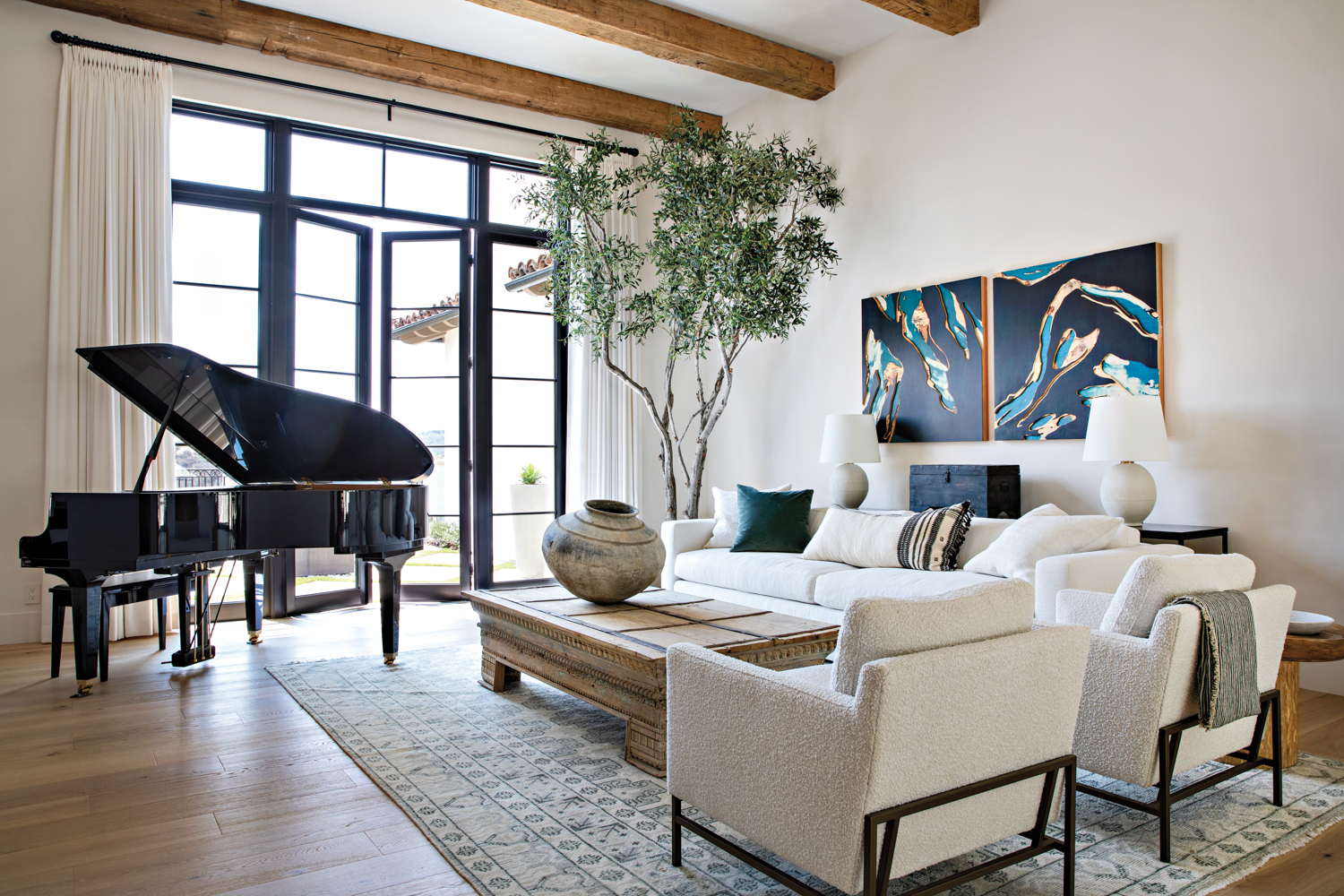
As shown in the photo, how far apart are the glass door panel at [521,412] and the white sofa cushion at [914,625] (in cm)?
502

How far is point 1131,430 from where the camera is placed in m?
3.84

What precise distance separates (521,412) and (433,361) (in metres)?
0.76

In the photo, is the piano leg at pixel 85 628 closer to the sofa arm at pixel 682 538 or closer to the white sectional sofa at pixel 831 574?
the white sectional sofa at pixel 831 574

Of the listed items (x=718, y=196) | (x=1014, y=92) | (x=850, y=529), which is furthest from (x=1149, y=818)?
(x=718, y=196)

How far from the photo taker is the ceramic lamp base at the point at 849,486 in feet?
17.2

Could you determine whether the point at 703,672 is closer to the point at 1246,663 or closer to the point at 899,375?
the point at 1246,663

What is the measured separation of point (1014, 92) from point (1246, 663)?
358 centimetres

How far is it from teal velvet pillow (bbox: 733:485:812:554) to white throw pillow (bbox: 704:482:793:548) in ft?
0.40

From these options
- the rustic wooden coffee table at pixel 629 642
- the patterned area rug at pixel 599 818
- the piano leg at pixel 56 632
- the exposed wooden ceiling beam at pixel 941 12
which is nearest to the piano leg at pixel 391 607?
the rustic wooden coffee table at pixel 629 642

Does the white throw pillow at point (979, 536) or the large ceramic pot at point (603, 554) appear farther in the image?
the white throw pillow at point (979, 536)

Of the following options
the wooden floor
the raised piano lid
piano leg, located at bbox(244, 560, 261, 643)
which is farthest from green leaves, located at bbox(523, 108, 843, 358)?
the wooden floor

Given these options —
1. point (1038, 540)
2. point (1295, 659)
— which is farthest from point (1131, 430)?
point (1295, 659)

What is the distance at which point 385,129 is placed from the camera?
6020mm

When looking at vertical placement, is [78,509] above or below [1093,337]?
below
